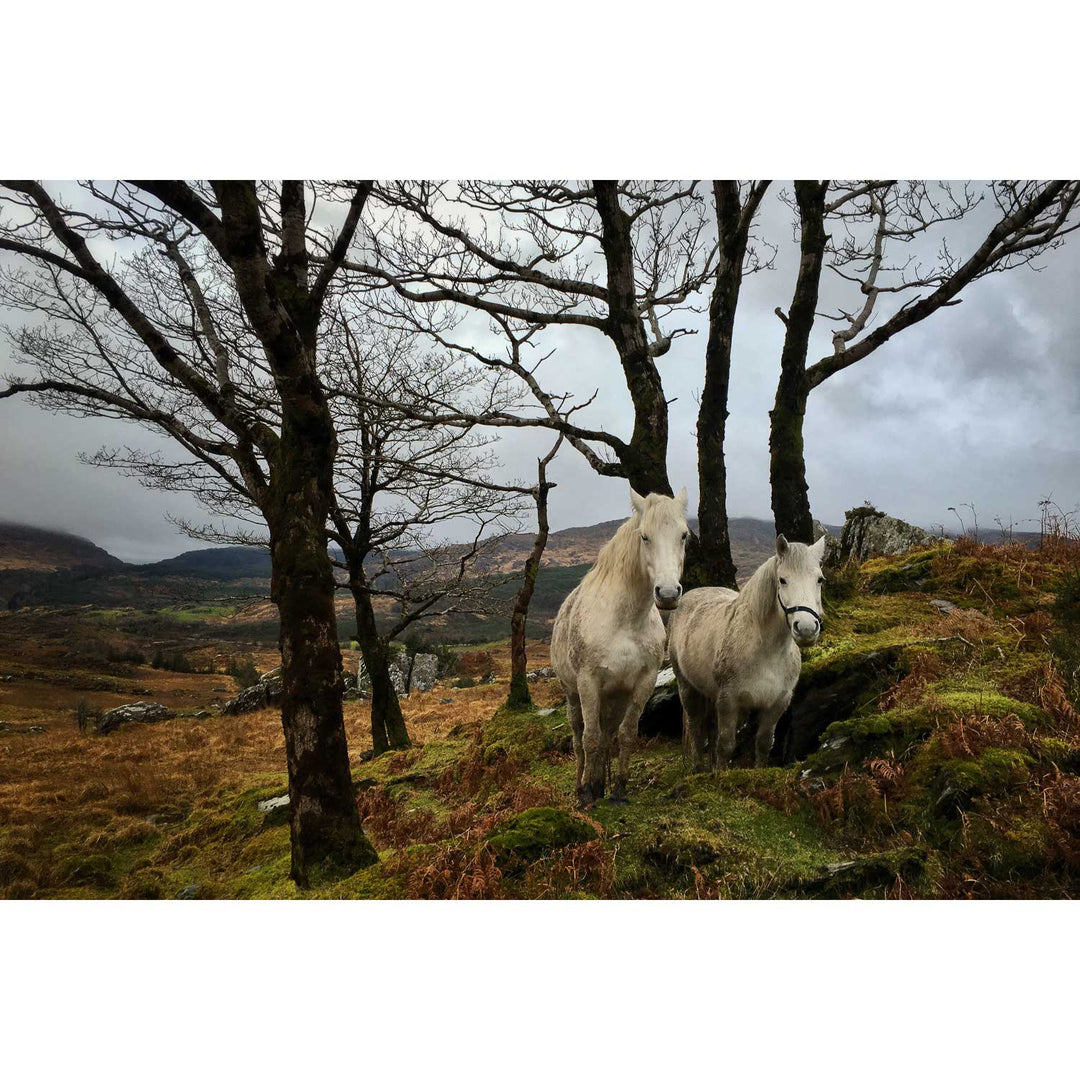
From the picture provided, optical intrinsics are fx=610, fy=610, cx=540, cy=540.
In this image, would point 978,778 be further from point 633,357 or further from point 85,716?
point 85,716

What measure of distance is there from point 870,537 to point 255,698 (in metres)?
16.3

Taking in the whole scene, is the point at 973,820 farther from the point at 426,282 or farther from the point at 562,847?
the point at 426,282

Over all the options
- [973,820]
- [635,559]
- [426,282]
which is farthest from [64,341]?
[973,820]

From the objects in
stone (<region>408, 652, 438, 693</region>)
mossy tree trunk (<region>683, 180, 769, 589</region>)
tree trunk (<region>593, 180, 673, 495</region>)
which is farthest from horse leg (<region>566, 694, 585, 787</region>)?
stone (<region>408, 652, 438, 693</region>)

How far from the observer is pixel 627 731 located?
16.4ft

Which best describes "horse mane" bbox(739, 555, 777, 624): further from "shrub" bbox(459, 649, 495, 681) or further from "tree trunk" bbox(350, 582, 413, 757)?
"shrub" bbox(459, 649, 495, 681)

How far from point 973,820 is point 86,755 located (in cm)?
1176

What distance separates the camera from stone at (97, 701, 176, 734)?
13.0 metres

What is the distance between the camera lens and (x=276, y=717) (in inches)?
651

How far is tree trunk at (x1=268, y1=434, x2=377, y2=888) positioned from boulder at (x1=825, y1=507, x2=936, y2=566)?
8639mm

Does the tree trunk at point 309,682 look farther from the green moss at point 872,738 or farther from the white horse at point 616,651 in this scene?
the green moss at point 872,738

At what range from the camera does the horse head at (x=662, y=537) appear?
160 inches

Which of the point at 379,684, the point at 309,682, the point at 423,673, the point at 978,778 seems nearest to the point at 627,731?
the point at 978,778

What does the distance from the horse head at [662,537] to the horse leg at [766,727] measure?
184 centimetres
